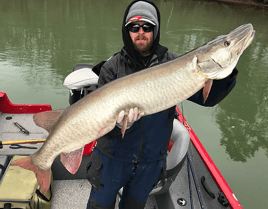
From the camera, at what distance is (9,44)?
473 inches

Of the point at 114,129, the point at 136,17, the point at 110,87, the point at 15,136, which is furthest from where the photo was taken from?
the point at 15,136

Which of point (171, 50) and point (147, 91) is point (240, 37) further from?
point (171, 50)

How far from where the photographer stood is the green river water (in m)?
5.65

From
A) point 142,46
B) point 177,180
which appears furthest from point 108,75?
point 177,180

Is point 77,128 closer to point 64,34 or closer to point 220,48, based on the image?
point 220,48

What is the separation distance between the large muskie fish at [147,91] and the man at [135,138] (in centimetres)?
22

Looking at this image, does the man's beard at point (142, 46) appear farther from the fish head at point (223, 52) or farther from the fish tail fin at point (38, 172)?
the fish tail fin at point (38, 172)

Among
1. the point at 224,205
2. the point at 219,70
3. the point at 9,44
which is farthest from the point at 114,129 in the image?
the point at 9,44

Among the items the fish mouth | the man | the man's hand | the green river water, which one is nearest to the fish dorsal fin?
the man

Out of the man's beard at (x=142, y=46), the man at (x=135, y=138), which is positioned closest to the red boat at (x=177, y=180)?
the man at (x=135, y=138)

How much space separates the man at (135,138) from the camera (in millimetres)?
2141

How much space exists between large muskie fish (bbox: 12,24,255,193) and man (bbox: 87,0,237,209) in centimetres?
22

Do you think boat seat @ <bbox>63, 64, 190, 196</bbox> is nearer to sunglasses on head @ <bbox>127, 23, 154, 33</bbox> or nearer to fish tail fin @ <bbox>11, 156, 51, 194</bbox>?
fish tail fin @ <bbox>11, 156, 51, 194</bbox>

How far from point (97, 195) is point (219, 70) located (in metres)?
1.67
